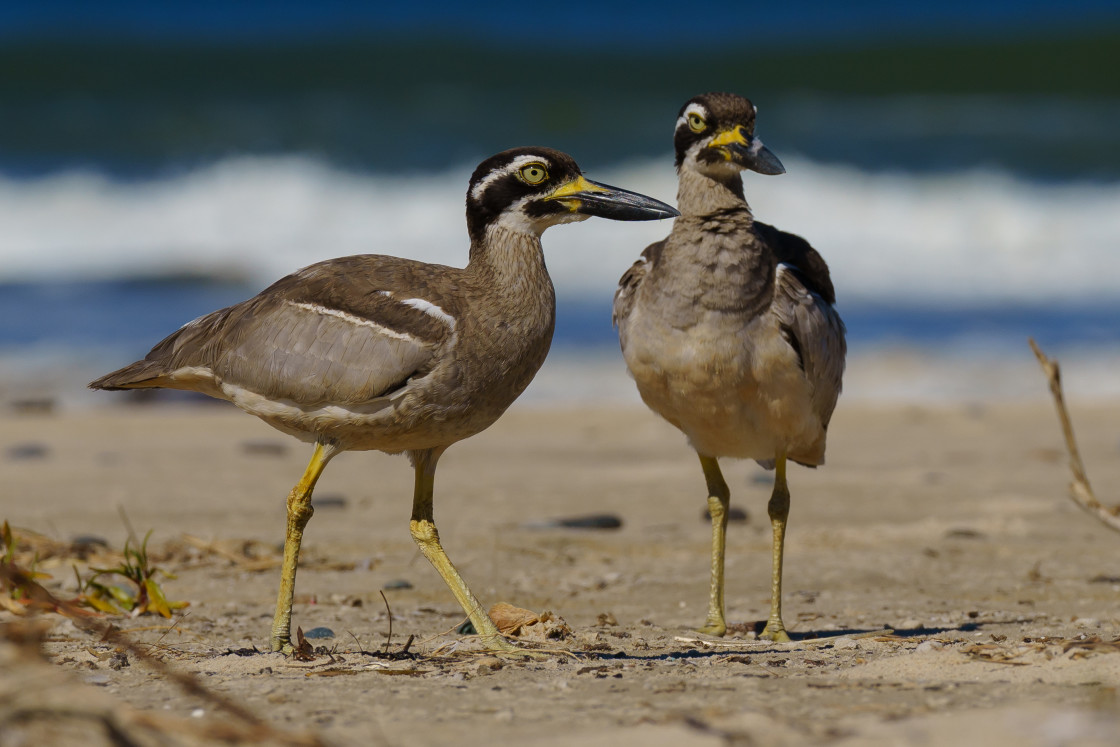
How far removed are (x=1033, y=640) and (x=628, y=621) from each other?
77.8 inches

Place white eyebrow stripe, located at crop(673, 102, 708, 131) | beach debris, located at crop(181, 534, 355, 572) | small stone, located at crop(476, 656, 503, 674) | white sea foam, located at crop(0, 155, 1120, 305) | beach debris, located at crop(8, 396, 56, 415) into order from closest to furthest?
small stone, located at crop(476, 656, 503, 674) < white eyebrow stripe, located at crop(673, 102, 708, 131) < beach debris, located at crop(181, 534, 355, 572) < beach debris, located at crop(8, 396, 56, 415) < white sea foam, located at crop(0, 155, 1120, 305)

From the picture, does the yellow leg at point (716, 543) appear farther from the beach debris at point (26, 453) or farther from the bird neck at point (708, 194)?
the beach debris at point (26, 453)

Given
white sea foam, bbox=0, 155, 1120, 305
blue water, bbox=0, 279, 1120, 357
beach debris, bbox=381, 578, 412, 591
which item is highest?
white sea foam, bbox=0, 155, 1120, 305

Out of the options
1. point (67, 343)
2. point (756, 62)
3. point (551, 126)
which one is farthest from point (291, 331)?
point (756, 62)

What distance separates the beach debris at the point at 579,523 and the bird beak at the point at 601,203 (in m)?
2.86

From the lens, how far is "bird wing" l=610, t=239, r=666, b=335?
250 inches

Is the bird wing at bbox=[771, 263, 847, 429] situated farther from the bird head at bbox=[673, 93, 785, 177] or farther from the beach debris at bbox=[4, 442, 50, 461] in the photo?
the beach debris at bbox=[4, 442, 50, 461]

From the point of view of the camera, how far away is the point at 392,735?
11.5 ft

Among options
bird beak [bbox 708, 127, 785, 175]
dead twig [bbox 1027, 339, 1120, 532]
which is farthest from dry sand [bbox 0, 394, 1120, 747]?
bird beak [bbox 708, 127, 785, 175]

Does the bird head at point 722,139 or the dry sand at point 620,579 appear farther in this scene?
the bird head at point 722,139

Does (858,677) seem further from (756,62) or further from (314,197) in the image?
(756,62)

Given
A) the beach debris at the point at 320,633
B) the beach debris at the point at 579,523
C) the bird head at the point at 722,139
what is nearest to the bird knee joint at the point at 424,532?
the beach debris at the point at 320,633

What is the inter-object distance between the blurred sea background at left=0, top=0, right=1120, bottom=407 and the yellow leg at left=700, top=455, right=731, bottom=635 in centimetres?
718

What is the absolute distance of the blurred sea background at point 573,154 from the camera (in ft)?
57.1
